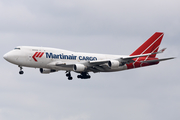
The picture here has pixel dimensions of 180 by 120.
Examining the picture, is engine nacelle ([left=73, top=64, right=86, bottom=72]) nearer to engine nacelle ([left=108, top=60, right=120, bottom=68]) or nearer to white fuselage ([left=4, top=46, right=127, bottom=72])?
white fuselage ([left=4, top=46, right=127, bottom=72])

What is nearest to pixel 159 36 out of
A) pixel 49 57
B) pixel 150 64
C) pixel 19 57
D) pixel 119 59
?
pixel 150 64

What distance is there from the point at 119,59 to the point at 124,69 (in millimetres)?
6871

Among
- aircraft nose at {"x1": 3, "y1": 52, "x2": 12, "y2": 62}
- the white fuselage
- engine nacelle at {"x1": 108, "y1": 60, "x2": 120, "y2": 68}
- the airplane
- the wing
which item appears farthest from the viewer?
engine nacelle at {"x1": 108, "y1": 60, "x2": 120, "y2": 68}

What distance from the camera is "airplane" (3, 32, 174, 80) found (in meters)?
77.3

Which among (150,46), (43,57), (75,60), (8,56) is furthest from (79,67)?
(150,46)

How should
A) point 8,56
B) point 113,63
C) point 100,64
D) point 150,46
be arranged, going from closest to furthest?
point 8,56 < point 113,63 < point 100,64 < point 150,46

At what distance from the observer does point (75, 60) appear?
81875 mm

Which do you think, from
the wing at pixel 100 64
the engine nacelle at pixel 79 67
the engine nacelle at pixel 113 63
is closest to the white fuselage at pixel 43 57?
the wing at pixel 100 64

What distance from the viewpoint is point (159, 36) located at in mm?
90312

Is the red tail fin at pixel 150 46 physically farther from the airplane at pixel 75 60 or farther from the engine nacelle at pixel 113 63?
the engine nacelle at pixel 113 63

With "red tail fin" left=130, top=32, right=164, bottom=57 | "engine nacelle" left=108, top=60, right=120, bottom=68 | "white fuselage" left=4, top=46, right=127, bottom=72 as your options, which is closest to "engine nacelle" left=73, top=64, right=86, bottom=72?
"white fuselage" left=4, top=46, right=127, bottom=72

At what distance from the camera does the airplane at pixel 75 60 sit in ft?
254

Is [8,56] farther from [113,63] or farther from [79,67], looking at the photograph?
[113,63]

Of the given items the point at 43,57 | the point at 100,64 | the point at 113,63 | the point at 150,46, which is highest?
the point at 150,46
